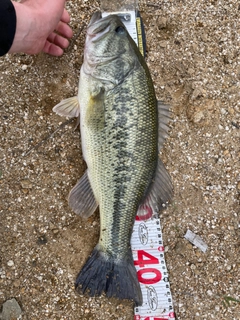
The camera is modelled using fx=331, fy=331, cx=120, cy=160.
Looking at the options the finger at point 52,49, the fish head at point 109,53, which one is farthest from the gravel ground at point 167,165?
the fish head at point 109,53

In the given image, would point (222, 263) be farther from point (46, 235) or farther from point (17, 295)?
point (17, 295)

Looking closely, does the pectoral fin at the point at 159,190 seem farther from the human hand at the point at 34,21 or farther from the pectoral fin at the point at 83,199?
the human hand at the point at 34,21

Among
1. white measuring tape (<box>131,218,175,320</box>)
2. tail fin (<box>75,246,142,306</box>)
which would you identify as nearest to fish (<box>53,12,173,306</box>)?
tail fin (<box>75,246,142,306</box>)

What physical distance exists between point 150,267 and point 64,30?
2194mm

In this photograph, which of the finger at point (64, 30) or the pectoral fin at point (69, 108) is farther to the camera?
the finger at point (64, 30)

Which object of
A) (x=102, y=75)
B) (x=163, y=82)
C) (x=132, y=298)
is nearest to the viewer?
(x=102, y=75)

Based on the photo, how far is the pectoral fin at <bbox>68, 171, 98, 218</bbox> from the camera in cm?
264

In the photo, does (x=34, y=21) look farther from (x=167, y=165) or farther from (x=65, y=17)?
(x=167, y=165)

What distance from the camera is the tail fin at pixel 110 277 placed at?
8.58ft

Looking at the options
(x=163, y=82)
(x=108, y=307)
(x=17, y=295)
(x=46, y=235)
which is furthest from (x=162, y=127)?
(x=17, y=295)

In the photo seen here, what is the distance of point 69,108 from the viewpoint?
2.59m

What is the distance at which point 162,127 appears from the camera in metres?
2.50

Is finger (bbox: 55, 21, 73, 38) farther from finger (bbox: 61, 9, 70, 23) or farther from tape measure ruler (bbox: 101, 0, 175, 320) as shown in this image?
tape measure ruler (bbox: 101, 0, 175, 320)

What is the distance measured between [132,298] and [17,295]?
3.14ft
